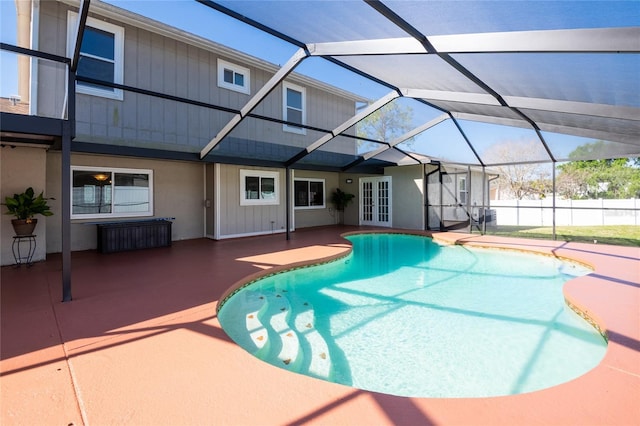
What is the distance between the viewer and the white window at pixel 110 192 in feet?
25.0

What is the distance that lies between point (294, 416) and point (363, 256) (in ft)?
22.8

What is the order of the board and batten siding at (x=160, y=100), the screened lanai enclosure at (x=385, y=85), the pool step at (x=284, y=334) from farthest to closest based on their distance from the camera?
the board and batten siding at (x=160, y=100) → the pool step at (x=284, y=334) → the screened lanai enclosure at (x=385, y=85)

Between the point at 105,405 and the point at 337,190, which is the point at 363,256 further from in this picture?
the point at 105,405

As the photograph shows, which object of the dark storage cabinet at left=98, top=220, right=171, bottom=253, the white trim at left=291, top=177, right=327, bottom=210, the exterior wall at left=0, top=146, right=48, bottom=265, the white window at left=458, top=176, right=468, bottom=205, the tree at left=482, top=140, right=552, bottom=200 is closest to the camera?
the exterior wall at left=0, top=146, right=48, bottom=265

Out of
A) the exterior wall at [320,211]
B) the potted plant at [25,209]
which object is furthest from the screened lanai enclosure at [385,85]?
the exterior wall at [320,211]

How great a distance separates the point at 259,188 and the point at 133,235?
4.17 meters

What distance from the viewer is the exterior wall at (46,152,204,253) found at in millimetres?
7219

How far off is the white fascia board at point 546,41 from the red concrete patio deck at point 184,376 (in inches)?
106

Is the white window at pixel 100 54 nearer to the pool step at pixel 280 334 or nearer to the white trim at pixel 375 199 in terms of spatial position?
the pool step at pixel 280 334

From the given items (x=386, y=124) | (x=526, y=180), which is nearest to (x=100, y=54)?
(x=386, y=124)

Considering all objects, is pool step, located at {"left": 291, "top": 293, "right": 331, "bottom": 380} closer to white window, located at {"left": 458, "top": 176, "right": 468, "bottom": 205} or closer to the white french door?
the white french door

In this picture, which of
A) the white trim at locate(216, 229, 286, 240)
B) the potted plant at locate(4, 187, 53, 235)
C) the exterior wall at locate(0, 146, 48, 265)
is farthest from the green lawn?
the exterior wall at locate(0, 146, 48, 265)

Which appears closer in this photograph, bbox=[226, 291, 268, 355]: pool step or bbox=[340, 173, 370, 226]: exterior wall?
bbox=[226, 291, 268, 355]: pool step

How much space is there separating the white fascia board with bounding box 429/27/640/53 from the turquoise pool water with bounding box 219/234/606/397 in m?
3.03
